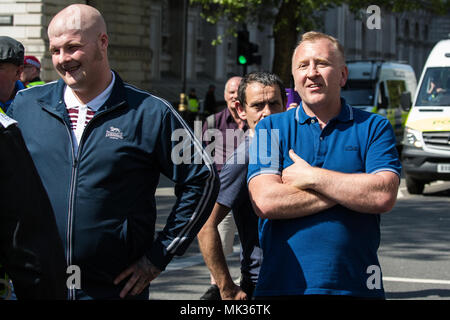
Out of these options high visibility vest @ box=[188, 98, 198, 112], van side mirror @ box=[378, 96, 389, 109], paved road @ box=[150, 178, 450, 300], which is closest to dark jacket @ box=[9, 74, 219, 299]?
paved road @ box=[150, 178, 450, 300]

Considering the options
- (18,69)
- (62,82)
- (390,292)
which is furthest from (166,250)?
(390,292)

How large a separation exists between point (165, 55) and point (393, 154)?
117 feet

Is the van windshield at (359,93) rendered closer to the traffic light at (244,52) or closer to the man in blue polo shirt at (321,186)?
the traffic light at (244,52)

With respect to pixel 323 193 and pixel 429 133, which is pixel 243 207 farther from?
pixel 429 133

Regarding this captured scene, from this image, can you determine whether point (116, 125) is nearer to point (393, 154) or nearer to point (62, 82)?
point (62, 82)

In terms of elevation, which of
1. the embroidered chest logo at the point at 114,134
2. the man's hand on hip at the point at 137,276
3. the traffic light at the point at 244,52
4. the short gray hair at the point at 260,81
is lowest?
the man's hand on hip at the point at 137,276

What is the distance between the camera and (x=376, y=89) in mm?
23062

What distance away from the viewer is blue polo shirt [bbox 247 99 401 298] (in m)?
3.45

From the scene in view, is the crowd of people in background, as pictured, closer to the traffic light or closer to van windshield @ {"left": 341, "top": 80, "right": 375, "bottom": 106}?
the traffic light

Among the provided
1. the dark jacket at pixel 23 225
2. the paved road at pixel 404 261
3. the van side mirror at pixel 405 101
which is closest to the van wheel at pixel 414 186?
the van side mirror at pixel 405 101

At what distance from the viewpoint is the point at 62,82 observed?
147 inches

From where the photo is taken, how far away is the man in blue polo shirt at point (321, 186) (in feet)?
11.4

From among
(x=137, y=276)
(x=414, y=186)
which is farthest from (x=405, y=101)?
(x=137, y=276)

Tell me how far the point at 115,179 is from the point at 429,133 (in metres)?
12.4
